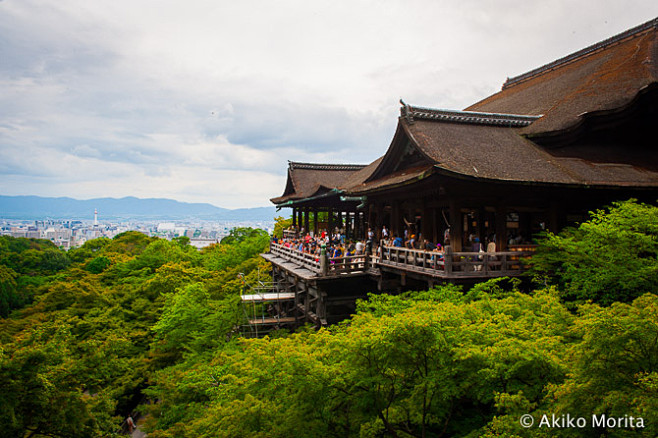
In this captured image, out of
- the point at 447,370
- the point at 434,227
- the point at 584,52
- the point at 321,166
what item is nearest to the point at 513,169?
the point at 434,227

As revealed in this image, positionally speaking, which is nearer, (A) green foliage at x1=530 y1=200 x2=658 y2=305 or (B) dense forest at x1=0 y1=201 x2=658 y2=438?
(B) dense forest at x1=0 y1=201 x2=658 y2=438

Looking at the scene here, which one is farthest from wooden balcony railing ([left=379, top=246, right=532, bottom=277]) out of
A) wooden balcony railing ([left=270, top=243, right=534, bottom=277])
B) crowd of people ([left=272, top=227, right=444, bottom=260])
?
crowd of people ([left=272, top=227, right=444, bottom=260])

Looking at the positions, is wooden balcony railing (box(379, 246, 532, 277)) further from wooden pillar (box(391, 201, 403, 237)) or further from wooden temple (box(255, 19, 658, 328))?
wooden pillar (box(391, 201, 403, 237))

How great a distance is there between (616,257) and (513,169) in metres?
4.53

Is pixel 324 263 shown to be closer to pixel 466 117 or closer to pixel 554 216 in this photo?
pixel 466 117

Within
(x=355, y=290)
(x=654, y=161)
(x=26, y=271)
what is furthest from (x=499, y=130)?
(x=26, y=271)

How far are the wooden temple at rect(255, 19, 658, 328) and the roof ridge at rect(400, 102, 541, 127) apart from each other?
0.15 feet

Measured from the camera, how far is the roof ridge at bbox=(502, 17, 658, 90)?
1982 cm

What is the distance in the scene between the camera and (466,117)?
16938 mm

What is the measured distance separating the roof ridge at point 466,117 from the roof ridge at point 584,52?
8050 mm

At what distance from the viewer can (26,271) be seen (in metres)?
57.2

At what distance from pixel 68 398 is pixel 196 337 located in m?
7.62

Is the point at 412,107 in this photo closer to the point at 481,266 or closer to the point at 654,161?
the point at 481,266

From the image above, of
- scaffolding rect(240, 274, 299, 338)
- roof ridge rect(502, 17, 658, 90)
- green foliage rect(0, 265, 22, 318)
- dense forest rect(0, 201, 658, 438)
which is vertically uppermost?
roof ridge rect(502, 17, 658, 90)
